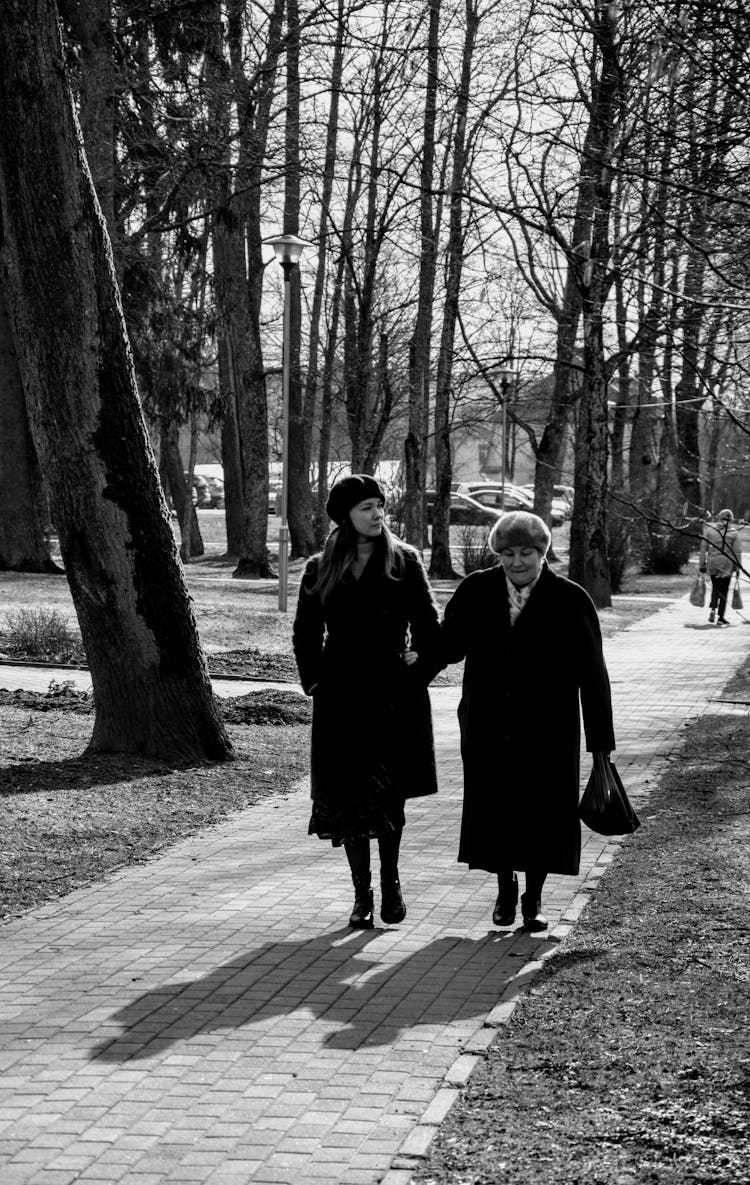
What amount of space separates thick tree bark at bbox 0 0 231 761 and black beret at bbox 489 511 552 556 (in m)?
4.42

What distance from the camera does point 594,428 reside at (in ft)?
87.9

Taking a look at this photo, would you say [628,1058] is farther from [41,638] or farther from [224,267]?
[224,267]

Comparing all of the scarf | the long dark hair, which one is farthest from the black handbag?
the long dark hair

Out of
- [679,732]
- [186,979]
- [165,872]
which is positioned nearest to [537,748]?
[186,979]

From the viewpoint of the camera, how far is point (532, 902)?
20.9ft

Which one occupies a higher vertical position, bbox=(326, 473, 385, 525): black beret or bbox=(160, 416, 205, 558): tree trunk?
bbox=(326, 473, 385, 525): black beret

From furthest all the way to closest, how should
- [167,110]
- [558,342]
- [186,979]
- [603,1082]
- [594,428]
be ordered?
1. [558,342]
2. [594,428]
3. [167,110]
4. [186,979]
5. [603,1082]

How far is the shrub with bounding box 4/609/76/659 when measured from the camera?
16656mm

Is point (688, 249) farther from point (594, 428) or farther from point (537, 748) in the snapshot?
point (594, 428)

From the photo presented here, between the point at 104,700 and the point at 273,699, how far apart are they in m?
3.42

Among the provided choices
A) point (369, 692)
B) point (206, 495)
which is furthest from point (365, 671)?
point (206, 495)

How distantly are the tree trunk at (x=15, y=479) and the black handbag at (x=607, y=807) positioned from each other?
21850 mm

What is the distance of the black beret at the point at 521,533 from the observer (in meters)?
6.15

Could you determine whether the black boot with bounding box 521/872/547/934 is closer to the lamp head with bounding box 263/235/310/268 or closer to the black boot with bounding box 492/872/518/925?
the black boot with bounding box 492/872/518/925
